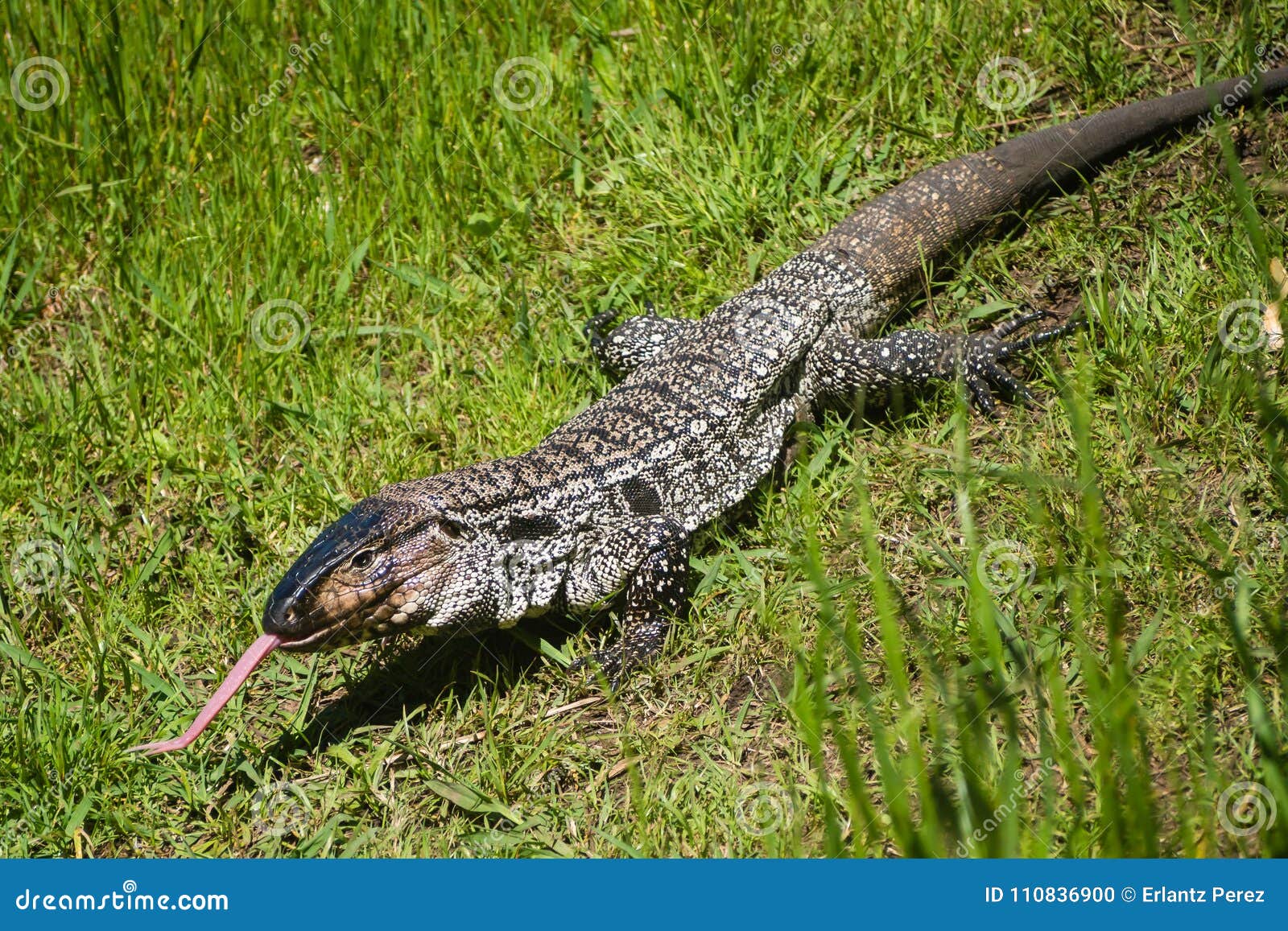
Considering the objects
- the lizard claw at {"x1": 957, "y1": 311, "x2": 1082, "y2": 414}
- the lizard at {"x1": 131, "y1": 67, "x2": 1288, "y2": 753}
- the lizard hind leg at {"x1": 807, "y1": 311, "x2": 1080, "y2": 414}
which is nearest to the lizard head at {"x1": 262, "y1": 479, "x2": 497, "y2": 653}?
the lizard at {"x1": 131, "y1": 67, "x2": 1288, "y2": 753}

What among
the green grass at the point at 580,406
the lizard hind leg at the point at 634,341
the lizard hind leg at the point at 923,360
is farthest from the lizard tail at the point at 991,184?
the lizard hind leg at the point at 634,341

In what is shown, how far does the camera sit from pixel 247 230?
6930mm

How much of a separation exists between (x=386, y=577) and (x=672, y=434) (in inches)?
58.0

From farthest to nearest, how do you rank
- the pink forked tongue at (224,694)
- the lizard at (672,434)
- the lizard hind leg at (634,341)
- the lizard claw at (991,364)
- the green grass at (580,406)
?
1. the lizard hind leg at (634,341)
2. the lizard claw at (991,364)
3. the lizard at (672,434)
4. the pink forked tongue at (224,694)
5. the green grass at (580,406)

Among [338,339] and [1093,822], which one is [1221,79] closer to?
[1093,822]

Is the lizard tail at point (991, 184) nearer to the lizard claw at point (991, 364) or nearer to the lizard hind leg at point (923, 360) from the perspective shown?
the lizard hind leg at point (923, 360)

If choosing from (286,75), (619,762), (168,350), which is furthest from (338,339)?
(619,762)

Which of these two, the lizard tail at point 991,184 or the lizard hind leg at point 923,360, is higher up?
the lizard tail at point 991,184

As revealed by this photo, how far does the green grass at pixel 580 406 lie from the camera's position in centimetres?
425

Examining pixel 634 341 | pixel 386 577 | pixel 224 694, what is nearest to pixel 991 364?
pixel 634 341

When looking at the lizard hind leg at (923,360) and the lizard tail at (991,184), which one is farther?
the lizard tail at (991,184)

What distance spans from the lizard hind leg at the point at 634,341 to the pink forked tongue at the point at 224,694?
94.6 inches

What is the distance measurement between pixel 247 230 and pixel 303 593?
310 centimetres

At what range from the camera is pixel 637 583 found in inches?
202
